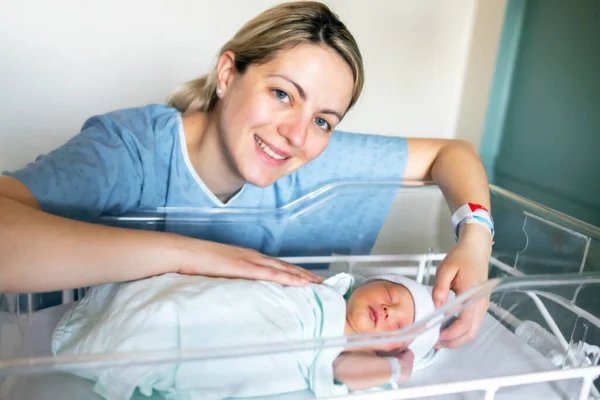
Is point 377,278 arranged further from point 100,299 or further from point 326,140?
point 100,299

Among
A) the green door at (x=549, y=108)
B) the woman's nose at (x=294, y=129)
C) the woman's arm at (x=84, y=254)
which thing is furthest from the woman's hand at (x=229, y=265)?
the green door at (x=549, y=108)

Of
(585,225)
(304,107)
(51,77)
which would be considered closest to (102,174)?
(304,107)

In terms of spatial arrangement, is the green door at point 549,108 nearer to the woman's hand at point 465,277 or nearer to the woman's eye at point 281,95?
the woman's hand at point 465,277

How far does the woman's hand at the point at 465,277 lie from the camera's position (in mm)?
750

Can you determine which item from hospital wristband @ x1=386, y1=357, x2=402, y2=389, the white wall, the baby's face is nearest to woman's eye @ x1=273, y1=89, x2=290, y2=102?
the baby's face

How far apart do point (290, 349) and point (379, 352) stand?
0.41 feet

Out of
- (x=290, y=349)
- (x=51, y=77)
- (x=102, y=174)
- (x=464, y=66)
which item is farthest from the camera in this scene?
(x=464, y=66)

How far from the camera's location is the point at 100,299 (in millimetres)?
734

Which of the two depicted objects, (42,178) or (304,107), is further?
(304,107)

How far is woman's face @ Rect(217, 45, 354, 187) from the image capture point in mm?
871

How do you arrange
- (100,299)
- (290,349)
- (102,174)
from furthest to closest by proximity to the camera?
(102,174) → (100,299) → (290,349)

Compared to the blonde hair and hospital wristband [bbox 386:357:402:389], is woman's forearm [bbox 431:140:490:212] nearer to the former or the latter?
the blonde hair

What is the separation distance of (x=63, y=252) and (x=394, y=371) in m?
0.43

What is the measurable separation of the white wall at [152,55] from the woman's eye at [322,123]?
0.66 metres
